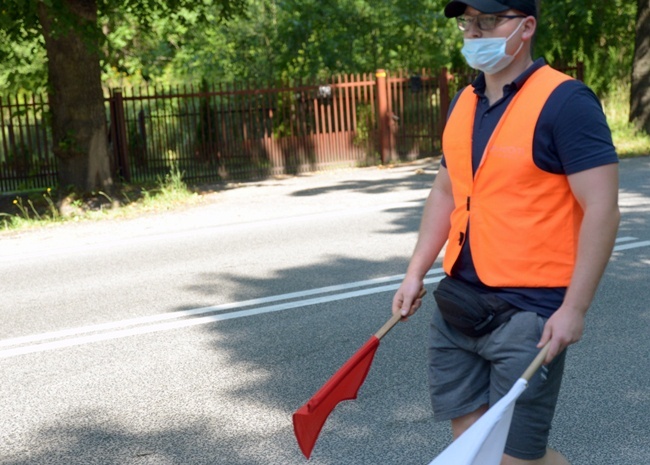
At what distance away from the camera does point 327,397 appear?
10.0 feet

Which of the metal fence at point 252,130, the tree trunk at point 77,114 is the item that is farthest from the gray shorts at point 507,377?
the metal fence at point 252,130

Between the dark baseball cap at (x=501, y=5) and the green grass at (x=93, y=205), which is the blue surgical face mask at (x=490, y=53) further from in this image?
the green grass at (x=93, y=205)

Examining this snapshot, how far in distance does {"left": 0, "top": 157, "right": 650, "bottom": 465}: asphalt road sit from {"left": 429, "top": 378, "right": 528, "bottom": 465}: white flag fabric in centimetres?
171

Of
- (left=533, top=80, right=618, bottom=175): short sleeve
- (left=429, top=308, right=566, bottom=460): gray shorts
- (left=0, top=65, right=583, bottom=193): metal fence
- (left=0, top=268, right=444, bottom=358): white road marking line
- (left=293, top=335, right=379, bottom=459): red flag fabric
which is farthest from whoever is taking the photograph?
(left=0, top=65, right=583, bottom=193): metal fence

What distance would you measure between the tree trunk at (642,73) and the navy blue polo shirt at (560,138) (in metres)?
18.3

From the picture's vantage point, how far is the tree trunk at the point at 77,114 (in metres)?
14.6

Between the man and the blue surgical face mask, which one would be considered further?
the blue surgical face mask

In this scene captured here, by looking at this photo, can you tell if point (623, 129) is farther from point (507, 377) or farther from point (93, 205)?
point (507, 377)

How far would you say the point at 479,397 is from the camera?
308 cm

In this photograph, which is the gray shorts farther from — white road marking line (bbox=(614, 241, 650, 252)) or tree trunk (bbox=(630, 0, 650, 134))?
tree trunk (bbox=(630, 0, 650, 134))

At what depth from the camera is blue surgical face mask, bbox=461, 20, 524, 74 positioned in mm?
2924

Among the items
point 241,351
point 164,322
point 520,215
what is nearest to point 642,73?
point 164,322

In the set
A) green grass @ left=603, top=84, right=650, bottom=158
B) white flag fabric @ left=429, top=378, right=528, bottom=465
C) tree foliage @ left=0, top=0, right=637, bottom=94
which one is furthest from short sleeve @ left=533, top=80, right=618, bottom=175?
tree foliage @ left=0, top=0, right=637, bottom=94

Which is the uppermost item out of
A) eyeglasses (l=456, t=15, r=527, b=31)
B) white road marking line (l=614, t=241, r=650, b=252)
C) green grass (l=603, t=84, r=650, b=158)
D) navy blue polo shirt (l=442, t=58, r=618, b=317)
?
eyeglasses (l=456, t=15, r=527, b=31)
